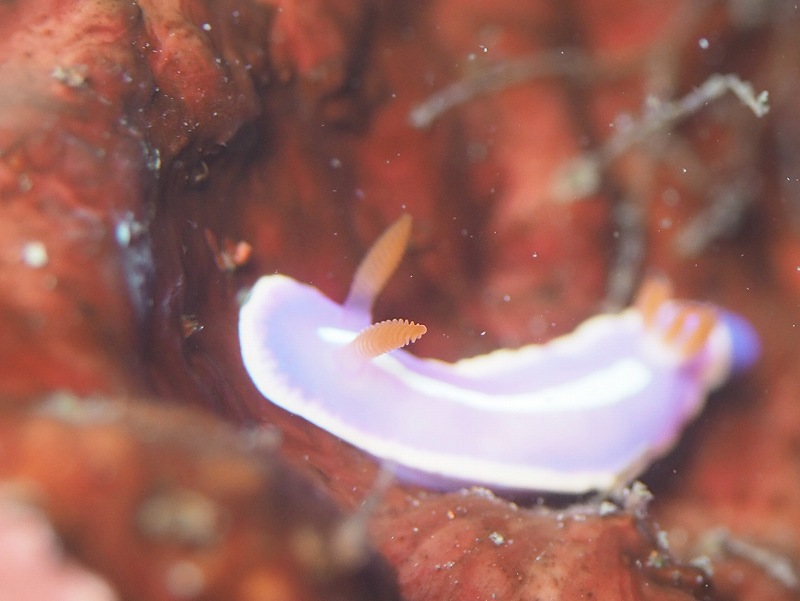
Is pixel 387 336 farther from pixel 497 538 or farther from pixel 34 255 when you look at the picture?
pixel 34 255

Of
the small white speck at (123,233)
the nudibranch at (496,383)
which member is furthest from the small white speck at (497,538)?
the small white speck at (123,233)

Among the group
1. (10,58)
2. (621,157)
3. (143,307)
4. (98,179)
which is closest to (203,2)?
(10,58)

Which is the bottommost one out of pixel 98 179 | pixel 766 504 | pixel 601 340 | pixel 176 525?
pixel 766 504

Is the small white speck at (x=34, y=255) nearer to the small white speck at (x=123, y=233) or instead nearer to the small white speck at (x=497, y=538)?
the small white speck at (x=123, y=233)

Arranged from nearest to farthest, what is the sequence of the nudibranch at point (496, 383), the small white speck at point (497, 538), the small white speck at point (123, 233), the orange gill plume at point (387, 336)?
the small white speck at point (123, 233) → the small white speck at point (497, 538) → the orange gill plume at point (387, 336) → the nudibranch at point (496, 383)

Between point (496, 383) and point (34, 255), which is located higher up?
point (34, 255)

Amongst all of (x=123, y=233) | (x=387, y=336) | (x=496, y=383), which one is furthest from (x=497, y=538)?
(x=123, y=233)

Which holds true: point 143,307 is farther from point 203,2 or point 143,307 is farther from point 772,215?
point 772,215
